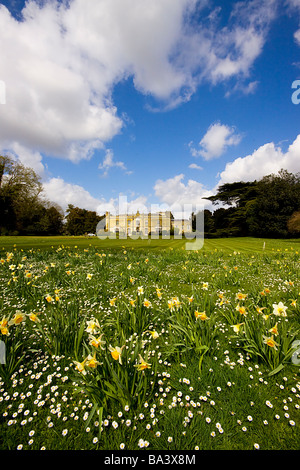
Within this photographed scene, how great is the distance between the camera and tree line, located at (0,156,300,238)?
29.6 meters

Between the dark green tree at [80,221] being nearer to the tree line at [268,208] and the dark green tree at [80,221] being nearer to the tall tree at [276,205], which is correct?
the tree line at [268,208]

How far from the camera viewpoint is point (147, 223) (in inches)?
2466

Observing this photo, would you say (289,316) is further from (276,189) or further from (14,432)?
(276,189)

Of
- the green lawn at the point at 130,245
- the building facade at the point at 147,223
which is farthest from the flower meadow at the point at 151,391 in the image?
the building facade at the point at 147,223

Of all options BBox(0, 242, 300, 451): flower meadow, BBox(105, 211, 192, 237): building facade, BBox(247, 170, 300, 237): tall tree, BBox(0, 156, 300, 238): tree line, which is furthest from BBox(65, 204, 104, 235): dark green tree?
BBox(0, 242, 300, 451): flower meadow

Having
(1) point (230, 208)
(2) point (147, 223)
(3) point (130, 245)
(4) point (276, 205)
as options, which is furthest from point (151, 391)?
(2) point (147, 223)

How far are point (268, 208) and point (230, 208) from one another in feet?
42.5

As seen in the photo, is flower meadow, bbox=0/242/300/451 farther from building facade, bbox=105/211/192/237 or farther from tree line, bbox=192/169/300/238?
building facade, bbox=105/211/192/237

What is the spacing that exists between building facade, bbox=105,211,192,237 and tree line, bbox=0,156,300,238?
420 inches

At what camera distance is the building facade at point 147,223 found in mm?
56603

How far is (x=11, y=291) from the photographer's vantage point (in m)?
4.64
